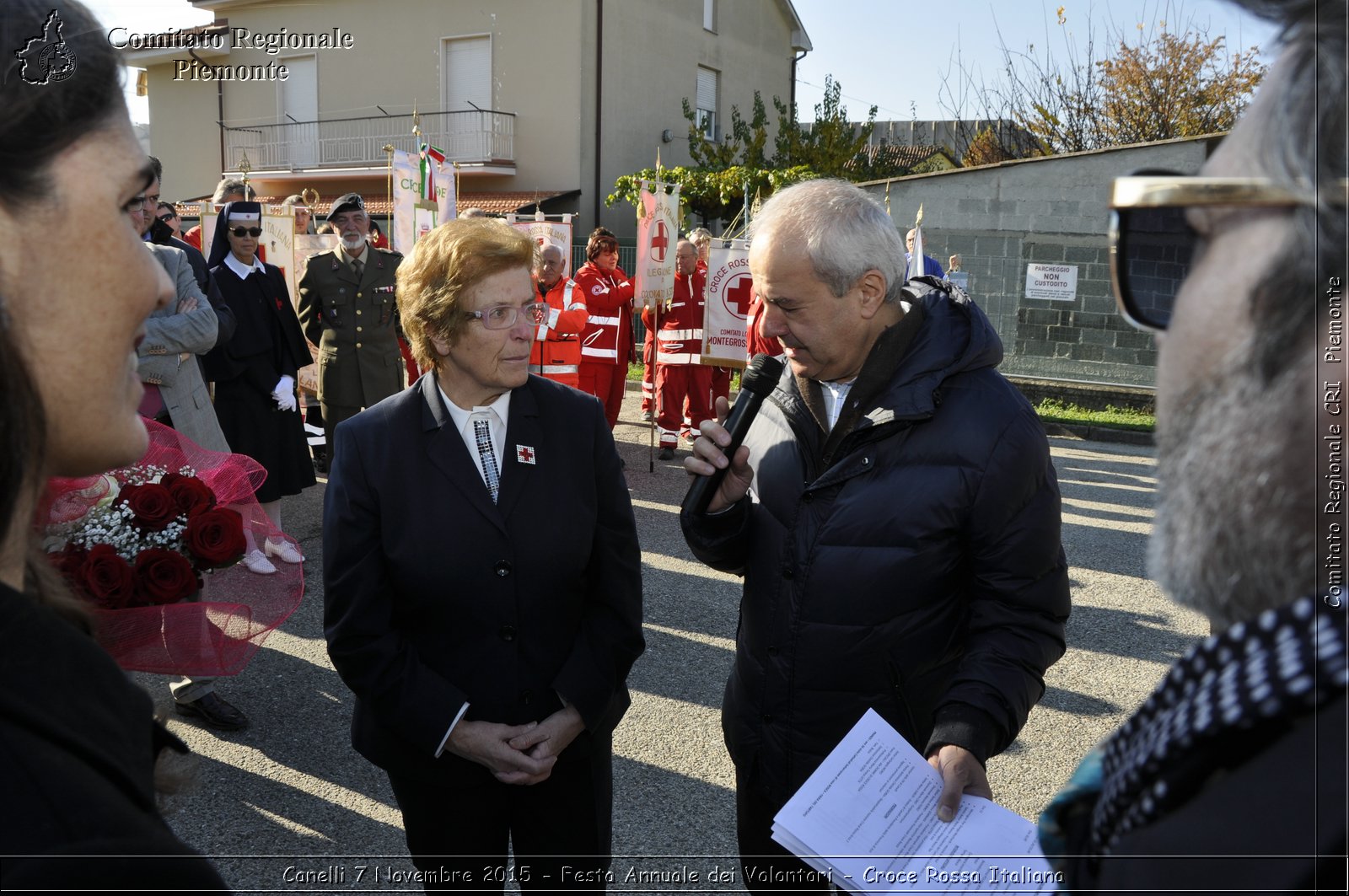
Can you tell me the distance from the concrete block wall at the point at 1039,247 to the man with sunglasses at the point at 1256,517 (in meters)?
13.5

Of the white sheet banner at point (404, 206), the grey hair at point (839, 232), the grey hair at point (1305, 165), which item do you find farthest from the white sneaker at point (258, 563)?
the white sheet banner at point (404, 206)

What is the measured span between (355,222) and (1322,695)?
305 inches

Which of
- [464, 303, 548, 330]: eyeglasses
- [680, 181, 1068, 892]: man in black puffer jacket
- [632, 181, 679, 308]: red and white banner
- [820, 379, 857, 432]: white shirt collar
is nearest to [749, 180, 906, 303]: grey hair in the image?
A: [680, 181, 1068, 892]: man in black puffer jacket

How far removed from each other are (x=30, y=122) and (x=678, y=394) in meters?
9.63

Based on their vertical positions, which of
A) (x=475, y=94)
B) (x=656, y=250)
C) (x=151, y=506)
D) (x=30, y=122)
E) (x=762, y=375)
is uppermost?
(x=475, y=94)

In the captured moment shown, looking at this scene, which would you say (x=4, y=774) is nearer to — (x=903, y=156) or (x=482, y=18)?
(x=482, y=18)

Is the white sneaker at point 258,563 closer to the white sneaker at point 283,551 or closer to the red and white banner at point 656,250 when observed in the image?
the white sneaker at point 283,551

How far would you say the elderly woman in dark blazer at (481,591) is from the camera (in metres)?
2.26

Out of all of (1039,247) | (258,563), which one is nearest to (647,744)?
(258,563)

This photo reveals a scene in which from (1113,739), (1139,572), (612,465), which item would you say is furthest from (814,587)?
(1139,572)

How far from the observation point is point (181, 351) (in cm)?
513

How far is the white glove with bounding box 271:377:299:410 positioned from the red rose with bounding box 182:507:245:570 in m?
3.84

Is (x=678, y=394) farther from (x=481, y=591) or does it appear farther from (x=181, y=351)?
(x=481, y=591)

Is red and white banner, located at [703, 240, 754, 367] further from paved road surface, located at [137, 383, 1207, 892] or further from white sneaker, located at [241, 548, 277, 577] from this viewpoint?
white sneaker, located at [241, 548, 277, 577]
